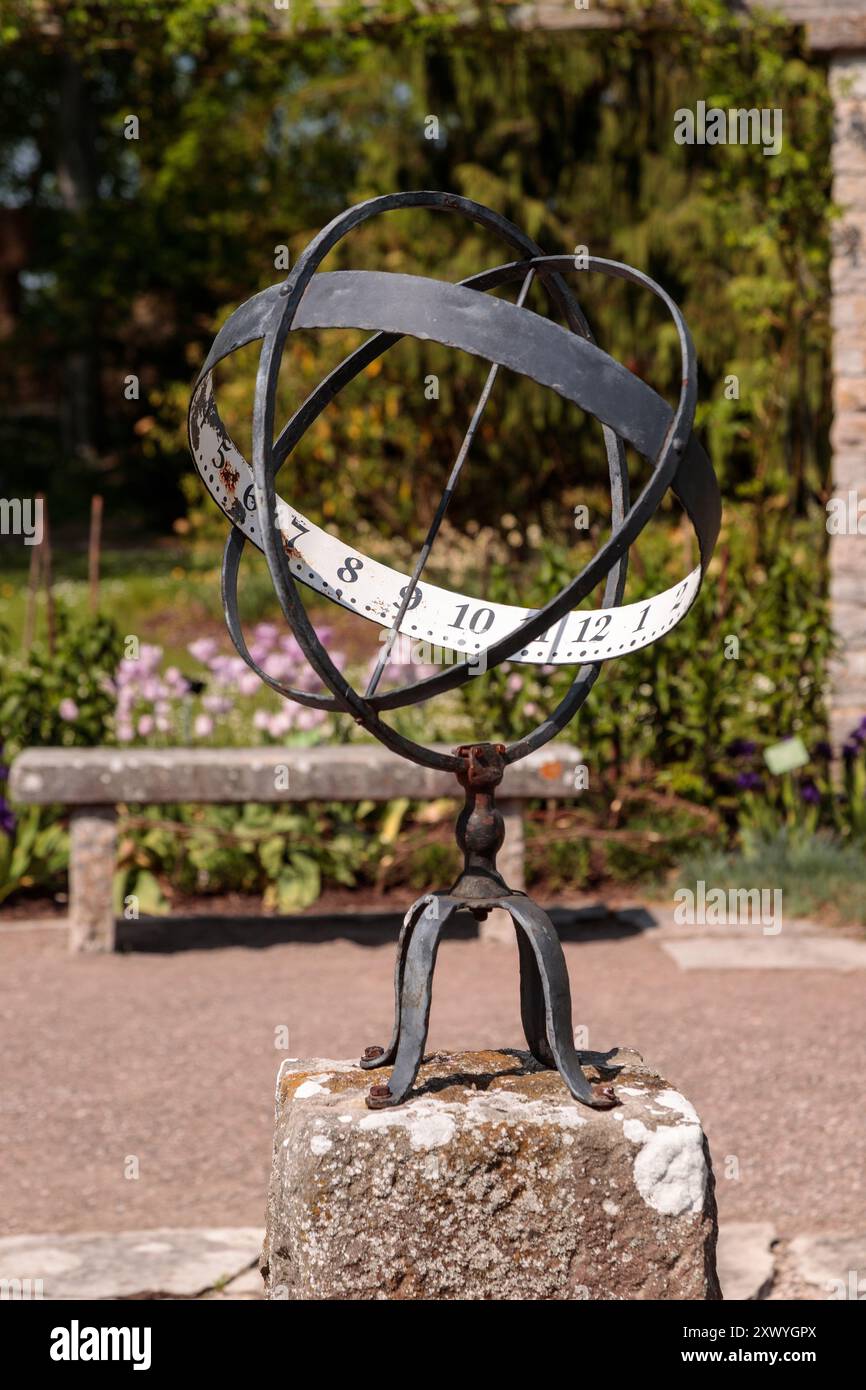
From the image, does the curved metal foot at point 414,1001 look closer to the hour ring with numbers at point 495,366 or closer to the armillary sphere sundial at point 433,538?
the armillary sphere sundial at point 433,538

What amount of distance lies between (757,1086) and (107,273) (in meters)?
18.5

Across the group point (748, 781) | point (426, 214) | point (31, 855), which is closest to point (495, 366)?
point (748, 781)

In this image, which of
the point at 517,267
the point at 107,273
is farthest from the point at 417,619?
the point at 107,273

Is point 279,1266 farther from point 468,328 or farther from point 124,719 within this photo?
point 124,719

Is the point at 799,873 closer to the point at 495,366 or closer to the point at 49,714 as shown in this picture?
the point at 49,714

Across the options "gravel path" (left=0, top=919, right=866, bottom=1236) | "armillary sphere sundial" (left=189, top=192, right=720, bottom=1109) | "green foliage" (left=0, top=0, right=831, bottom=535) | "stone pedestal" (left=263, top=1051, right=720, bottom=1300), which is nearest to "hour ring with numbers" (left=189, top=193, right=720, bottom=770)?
"armillary sphere sundial" (left=189, top=192, right=720, bottom=1109)

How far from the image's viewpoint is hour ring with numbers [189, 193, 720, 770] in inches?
85.0

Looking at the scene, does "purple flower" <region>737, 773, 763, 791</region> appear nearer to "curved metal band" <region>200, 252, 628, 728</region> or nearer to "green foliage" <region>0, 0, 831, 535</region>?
"green foliage" <region>0, 0, 831, 535</region>

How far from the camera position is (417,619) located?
269 centimetres

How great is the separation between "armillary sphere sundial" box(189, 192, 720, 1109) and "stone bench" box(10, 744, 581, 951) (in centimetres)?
306

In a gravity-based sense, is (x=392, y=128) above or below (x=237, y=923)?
above

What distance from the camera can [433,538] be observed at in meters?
2.32

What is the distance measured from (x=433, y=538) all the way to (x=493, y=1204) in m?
1.01

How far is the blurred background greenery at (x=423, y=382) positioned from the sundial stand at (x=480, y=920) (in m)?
3.88
